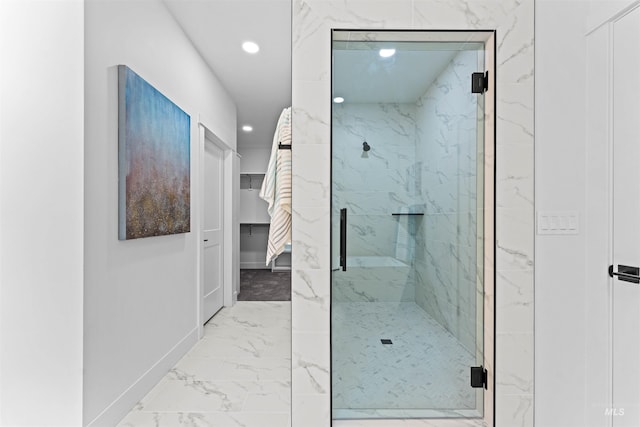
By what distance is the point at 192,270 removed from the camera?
3.29 m

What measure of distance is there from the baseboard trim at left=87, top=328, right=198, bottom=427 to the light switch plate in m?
2.44

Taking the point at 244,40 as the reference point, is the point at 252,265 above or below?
below

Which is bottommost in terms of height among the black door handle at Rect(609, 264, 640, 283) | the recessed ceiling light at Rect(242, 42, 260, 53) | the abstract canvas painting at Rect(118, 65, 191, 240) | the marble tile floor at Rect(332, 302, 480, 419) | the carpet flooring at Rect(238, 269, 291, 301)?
the carpet flooring at Rect(238, 269, 291, 301)

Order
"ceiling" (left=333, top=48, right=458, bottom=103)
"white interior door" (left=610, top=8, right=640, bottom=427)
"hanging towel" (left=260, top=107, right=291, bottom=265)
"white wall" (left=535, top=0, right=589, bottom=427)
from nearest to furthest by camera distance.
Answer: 1. "white interior door" (left=610, top=8, right=640, bottom=427)
2. "white wall" (left=535, top=0, right=589, bottom=427)
3. "ceiling" (left=333, top=48, right=458, bottom=103)
4. "hanging towel" (left=260, top=107, right=291, bottom=265)

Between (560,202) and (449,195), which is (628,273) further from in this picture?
(449,195)

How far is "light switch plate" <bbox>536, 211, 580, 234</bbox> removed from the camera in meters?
1.78

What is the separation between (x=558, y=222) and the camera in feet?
5.87

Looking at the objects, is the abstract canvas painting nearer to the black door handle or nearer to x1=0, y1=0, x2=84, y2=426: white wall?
x1=0, y1=0, x2=84, y2=426: white wall

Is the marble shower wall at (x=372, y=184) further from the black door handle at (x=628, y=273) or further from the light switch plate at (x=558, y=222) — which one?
the black door handle at (x=628, y=273)

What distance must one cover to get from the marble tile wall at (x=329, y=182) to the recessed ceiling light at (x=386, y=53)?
4.6 inches

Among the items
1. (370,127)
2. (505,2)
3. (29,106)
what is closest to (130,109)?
(29,106)

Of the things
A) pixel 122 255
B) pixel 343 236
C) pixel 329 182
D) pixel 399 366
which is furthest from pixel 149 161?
pixel 399 366

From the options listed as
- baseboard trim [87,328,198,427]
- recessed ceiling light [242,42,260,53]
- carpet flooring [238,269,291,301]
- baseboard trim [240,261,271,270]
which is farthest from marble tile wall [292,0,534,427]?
baseboard trim [240,261,271,270]

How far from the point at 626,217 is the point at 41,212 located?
262cm
